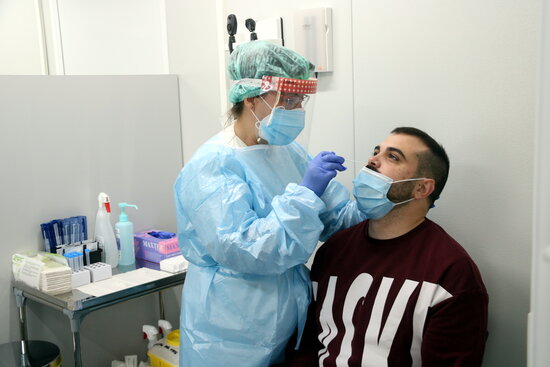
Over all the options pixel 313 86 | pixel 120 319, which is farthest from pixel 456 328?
pixel 120 319

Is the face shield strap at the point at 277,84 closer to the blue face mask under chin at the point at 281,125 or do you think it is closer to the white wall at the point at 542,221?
the blue face mask under chin at the point at 281,125

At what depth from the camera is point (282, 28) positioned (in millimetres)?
1997

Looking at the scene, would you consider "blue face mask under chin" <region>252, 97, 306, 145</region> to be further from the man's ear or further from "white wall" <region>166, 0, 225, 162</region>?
"white wall" <region>166, 0, 225, 162</region>

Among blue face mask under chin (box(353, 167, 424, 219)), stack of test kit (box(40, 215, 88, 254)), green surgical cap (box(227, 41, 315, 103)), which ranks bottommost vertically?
stack of test kit (box(40, 215, 88, 254))

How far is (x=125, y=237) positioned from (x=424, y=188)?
1.33 meters

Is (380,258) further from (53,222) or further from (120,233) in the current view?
(53,222)

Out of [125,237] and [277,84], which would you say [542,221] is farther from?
[125,237]

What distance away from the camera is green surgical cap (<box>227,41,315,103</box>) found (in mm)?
1476

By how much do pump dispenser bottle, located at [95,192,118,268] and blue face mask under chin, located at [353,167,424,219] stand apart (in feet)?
3.89

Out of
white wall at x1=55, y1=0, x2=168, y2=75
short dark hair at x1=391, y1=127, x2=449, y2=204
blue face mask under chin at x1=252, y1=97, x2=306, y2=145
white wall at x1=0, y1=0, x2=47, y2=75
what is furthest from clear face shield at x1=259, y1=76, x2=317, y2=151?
white wall at x1=0, y1=0, x2=47, y2=75

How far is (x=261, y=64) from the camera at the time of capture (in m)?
1.47

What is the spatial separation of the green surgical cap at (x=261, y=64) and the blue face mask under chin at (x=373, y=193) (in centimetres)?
34

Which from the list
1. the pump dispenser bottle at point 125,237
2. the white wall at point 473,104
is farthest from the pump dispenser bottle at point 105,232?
the white wall at point 473,104

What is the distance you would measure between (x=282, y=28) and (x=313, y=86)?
0.56 meters
